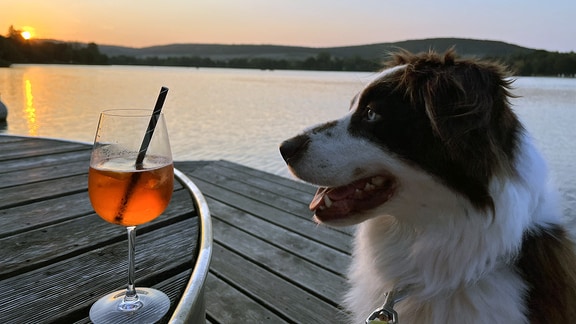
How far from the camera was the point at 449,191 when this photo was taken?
63.6 inches

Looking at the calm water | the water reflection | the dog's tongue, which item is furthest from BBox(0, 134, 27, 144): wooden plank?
the water reflection

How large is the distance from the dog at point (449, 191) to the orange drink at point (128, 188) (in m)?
0.71

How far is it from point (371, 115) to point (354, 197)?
34cm

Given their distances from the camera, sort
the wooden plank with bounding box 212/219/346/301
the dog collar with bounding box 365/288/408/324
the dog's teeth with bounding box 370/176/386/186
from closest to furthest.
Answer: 1. the dog collar with bounding box 365/288/408/324
2. the dog's teeth with bounding box 370/176/386/186
3. the wooden plank with bounding box 212/219/346/301

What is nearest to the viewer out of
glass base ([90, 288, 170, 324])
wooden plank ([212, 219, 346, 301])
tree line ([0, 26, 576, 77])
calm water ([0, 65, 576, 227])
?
glass base ([90, 288, 170, 324])

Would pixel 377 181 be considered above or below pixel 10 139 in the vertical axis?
above

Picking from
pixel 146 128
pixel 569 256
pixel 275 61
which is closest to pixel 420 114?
pixel 569 256

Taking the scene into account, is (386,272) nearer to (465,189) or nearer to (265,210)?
(465,189)

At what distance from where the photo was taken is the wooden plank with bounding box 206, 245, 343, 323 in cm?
262

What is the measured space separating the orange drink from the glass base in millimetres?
196

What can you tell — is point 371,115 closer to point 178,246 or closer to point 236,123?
point 178,246

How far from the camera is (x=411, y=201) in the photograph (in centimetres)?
168

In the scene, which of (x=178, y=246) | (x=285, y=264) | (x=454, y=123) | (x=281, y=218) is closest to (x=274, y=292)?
(x=285, y=264)

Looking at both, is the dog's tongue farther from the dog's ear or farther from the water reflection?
the water reflection
